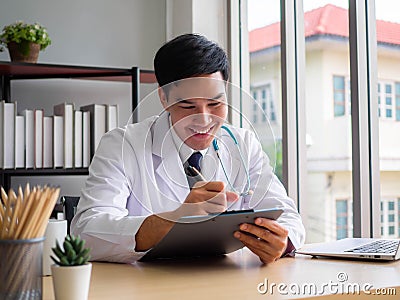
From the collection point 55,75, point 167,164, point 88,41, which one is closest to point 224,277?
point 167,164

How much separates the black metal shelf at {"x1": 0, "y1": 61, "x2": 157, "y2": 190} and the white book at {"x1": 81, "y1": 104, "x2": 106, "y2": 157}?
14cm

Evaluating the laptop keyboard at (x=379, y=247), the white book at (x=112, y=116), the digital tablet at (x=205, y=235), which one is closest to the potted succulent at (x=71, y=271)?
the digital tablet at (x=205, y=235)

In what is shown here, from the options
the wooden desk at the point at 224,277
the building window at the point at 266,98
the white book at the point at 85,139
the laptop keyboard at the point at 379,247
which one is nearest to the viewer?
the wooden desk at the point at 224,277

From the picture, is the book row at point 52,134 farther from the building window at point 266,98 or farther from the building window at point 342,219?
the building window at point 342,219

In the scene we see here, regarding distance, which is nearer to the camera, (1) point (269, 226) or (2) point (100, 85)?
(1) point (269, 226)

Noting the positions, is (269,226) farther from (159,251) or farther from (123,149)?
(123,149)

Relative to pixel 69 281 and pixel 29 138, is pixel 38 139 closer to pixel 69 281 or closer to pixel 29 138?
pixel 29 138

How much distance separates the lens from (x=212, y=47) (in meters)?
1.61

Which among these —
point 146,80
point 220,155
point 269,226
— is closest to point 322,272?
point 269,226

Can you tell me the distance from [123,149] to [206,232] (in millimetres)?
474

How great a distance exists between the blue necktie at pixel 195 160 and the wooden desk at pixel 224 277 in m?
0.22

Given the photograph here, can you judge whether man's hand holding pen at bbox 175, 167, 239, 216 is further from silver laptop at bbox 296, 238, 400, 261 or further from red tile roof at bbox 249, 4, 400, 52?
red tile roof at bbox 249, 4, 400, 52

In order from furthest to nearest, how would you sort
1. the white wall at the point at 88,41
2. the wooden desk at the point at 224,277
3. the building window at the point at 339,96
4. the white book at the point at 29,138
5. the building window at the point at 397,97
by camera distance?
the white wall at the point at 88,41
the white book at the point at 29,138
the building window at the point at 339,96
the building window at the point at 397,97
the wooden desk at the point at 224,277

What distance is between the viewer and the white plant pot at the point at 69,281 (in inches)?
37.6
